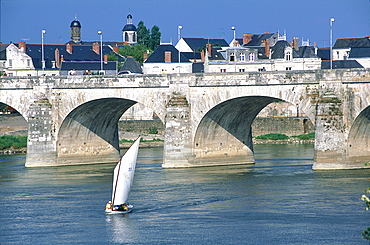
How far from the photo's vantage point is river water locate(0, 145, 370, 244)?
3325 cm

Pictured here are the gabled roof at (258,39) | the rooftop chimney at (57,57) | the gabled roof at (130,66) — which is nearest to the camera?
the gabled roof at (130,66)

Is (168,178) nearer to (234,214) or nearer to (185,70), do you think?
(234,214)

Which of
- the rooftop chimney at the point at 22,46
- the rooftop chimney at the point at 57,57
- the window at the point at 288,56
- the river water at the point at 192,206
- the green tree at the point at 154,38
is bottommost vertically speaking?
the river water at the point at 192,206

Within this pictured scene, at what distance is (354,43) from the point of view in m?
106

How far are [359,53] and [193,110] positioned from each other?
50.5 m

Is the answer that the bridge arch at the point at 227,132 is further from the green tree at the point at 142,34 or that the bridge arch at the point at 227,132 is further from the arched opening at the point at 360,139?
the green tree at the point at 142,34

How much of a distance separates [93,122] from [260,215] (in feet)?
86.3

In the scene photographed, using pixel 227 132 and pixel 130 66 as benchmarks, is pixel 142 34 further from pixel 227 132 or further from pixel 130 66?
pixel 227 132

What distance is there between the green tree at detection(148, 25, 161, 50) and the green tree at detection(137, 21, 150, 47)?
134cm

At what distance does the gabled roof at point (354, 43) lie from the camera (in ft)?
331

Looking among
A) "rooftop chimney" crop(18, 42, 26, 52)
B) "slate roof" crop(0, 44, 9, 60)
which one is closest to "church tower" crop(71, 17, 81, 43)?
"slate roof" crop(0, 44, 9, 60)

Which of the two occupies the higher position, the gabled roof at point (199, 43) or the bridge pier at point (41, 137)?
the gabled roof at point (199, 43)

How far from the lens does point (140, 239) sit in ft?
108

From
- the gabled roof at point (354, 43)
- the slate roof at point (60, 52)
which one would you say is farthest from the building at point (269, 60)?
the slate roof at point (60, 52)
